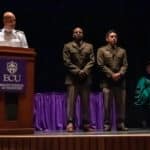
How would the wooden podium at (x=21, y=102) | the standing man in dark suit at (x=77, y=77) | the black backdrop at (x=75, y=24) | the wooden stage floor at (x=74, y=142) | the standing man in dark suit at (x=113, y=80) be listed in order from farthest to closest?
the black backdrop at (x=75, y=24), the standing man in dark suit at (x=113, y=80), the standing man in dark suit at (x=77, y=77), the wooden podium at (x=21, y=102), the wooden stage floor at (x=74, y=142)

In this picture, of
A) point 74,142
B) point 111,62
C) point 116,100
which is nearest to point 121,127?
point 116,100

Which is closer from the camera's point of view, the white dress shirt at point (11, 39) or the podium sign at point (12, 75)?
the podium sign at point (12, 75)

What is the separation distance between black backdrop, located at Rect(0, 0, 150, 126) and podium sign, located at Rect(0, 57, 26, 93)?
3.00 m

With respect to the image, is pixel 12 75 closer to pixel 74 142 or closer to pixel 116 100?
pixel 74 142

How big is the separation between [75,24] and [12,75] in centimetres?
342

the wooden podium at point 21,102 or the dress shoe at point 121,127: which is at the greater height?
the wooden podium at point 21,102

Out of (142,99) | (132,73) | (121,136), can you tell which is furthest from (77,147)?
(132,73)

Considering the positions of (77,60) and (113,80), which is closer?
(77,60)

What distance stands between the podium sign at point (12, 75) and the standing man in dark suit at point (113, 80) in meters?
1.30

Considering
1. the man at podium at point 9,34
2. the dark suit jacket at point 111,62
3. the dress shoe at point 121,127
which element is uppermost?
the man at podium at point 9,34

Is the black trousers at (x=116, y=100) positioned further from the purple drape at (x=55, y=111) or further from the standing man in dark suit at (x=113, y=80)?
the purple drape at (x=55, y=111)

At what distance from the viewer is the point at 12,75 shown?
398 cm

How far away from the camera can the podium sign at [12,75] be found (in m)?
3.95

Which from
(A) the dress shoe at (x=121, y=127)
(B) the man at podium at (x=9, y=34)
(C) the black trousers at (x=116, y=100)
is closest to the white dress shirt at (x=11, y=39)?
(B) the man at podium at (x=9, y=34)
